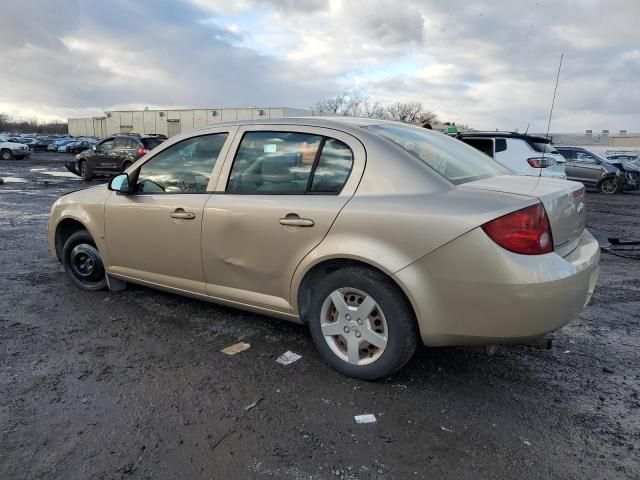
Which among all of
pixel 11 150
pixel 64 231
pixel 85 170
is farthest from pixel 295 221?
pixel 11 150

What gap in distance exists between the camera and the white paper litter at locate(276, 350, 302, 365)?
349cm

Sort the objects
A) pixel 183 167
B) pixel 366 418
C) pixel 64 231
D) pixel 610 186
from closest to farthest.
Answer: pixel 366 418
pixel 183 167
pixel 64 231
pixel 610 186

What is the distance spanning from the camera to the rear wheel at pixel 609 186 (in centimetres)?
1831

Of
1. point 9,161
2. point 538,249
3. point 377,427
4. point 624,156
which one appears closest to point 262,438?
point 377,427

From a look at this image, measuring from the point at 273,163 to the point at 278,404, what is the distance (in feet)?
5.43

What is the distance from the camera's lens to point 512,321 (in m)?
2.70

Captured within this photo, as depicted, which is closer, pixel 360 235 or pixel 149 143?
pixel 360 235

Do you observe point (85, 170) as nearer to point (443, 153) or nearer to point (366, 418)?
point (443, 153)

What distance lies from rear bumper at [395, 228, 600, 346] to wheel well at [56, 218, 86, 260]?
3.72 metres

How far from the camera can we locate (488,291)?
268 centimetres

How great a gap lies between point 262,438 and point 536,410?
5.25 feet

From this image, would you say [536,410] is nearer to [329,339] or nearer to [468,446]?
[468,446]

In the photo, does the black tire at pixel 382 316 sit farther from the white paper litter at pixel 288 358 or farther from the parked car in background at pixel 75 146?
the parked car in background at pixel 75 146

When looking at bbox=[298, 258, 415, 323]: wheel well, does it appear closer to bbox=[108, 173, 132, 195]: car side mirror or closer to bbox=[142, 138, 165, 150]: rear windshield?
bbox=[108, 173, 132, 195]: car side mirror
